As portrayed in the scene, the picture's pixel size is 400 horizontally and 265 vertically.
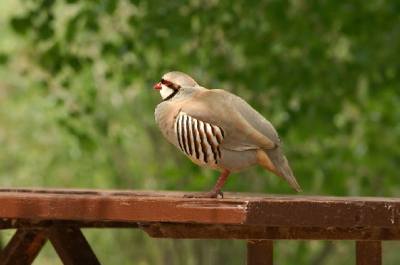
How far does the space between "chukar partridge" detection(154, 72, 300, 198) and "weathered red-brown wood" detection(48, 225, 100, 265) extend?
534 mm

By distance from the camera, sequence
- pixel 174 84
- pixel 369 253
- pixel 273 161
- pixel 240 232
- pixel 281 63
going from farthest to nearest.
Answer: pixel 281 63 → pixel 174 84 → pixel 273 161 → pixel 369 253 → pixel 240 232

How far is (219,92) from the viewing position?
4062 millimetres

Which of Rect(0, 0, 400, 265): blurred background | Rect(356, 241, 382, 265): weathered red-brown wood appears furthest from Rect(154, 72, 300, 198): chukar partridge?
Rect(0, 0, 400, 265): blurred background

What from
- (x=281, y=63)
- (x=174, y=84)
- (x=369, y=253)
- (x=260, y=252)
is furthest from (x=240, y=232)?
(x=281, y=63)

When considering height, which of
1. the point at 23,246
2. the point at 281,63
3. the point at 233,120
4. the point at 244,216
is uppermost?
the point at 233,120

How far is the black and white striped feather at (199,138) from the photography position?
3924 millimetres

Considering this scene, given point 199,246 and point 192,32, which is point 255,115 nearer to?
point 192,32

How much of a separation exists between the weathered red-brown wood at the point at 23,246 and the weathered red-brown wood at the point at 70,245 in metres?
0.18

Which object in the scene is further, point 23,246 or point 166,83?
point 166,83

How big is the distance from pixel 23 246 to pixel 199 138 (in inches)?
34.2

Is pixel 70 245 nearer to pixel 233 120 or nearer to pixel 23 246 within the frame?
pixel 23 246

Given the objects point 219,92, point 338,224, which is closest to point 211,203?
point 338,224

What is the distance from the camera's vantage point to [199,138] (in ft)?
12.8

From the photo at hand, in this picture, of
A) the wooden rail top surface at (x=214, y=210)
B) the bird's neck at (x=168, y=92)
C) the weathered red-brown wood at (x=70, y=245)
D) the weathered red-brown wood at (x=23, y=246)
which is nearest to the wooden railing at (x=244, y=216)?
the wooden rail top surface at (x=214, y=210)
